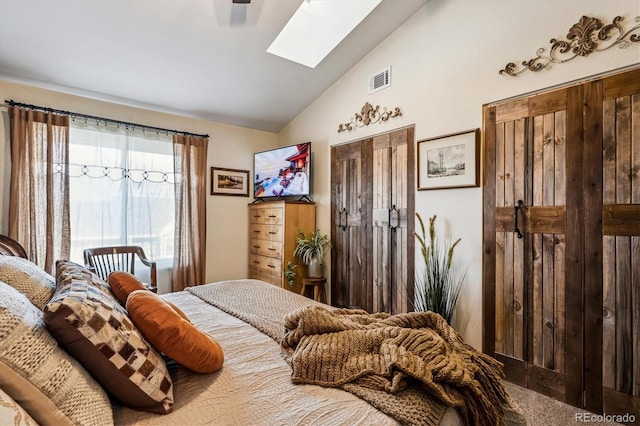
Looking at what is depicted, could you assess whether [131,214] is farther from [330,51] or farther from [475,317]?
[475,317]

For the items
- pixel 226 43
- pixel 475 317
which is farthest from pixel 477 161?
pixel 226 43

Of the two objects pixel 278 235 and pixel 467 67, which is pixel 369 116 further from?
pixel 278 235

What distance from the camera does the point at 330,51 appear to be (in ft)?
9.94

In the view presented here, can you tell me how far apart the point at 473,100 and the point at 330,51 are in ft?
4.99

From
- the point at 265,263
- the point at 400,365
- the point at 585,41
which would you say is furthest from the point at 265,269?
the point at 585,41

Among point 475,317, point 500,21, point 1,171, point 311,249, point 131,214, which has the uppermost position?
point 500,21

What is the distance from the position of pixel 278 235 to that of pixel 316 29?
7.63 ft

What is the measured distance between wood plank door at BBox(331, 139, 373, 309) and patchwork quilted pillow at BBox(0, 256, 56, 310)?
2581 mm

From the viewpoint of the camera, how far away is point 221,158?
13.2ft

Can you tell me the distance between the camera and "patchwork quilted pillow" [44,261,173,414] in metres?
0.77

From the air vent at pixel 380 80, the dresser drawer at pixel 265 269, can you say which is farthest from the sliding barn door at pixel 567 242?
the dresser drawer at pixel 265 269

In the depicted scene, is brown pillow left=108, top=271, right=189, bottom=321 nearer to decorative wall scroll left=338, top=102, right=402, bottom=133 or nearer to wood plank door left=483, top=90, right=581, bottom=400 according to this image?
wood plank door left=483, top=90, right=581, bottom=400

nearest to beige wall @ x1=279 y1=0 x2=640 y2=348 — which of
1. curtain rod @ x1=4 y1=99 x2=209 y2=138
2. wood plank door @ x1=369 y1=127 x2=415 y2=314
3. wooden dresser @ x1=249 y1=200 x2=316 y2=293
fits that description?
wood plank door @ x1=369 y1=127 x2=415 y2=314

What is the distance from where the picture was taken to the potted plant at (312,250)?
3.47m
